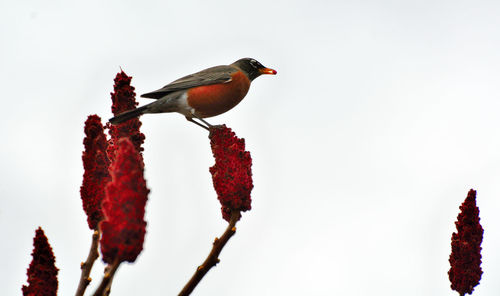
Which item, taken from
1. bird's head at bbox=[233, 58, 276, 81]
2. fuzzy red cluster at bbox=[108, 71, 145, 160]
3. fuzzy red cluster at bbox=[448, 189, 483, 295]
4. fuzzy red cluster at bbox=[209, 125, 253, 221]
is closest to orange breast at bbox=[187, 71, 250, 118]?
bird's head at bbox=[233, 58, 276, 81]

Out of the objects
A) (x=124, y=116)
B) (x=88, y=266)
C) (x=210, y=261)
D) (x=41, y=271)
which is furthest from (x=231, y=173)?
(x=41, y=271)

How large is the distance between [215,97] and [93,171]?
508cm

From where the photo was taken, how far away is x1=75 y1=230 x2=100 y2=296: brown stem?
2.89 m

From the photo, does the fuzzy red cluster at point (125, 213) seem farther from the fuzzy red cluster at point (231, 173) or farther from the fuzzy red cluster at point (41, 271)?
the fuzzy red cluster at point (231, 173)

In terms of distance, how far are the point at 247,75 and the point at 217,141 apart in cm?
534

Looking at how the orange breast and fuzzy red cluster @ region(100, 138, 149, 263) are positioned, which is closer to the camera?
fuzzy red cluster @ region(100, 138, 149, 263)

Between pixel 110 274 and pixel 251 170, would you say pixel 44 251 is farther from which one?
pixel 251 170

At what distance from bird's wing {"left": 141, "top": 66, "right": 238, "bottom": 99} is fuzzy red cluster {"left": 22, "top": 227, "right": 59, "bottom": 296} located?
4.62m

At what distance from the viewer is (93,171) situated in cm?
323

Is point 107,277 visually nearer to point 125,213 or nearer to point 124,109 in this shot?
point 125,213

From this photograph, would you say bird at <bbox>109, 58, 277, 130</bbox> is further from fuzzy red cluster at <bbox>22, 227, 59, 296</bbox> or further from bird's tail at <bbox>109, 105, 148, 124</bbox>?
fuzzy red cluster at <bbox>22, 227, 59, 296</bbox>

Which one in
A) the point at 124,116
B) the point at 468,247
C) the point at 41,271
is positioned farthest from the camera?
the point at 124,116

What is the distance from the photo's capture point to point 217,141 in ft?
13.9

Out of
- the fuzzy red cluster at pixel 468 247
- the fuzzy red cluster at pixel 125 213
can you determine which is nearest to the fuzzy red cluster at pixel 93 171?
the fuzzy red cluster at pixel 125 213
